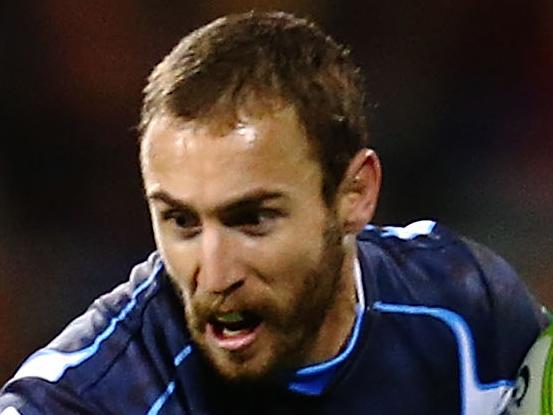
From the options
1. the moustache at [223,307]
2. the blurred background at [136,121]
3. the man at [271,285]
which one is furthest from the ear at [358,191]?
the blurred background at [136,121]

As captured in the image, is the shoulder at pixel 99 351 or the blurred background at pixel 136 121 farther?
the blurred background at pixel 136 121

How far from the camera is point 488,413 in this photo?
120 centimetres

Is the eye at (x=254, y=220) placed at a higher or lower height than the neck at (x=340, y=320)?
higher

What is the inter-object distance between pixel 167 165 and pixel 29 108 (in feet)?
3.61

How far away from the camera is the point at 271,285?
1043mm

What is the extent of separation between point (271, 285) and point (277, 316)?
0.03m

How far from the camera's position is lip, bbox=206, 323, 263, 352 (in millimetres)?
1043

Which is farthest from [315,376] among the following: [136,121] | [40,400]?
Result: [136,121]

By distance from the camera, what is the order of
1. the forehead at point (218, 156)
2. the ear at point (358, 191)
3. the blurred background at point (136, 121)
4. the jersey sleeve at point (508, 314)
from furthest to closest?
the blurred background at point (136, 121), the jersey sleeve at point (508, 314), the ear at point (358, 191), the forehead at point (218, 156)

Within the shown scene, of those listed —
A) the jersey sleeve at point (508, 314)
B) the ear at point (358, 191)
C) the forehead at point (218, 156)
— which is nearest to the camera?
the forehead at point (218, 156)

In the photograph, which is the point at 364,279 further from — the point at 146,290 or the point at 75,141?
the point at 75,141

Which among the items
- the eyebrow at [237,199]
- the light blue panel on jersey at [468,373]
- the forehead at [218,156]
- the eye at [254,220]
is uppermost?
the forehead at [218,156]

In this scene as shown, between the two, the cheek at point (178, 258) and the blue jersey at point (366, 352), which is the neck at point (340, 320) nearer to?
the blue jersey at point (366, 352)

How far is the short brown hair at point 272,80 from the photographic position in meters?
1.02
